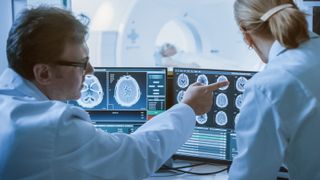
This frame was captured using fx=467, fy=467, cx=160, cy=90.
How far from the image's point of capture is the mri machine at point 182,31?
10.1ft

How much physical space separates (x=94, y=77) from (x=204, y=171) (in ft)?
2.00

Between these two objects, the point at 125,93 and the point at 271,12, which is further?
the point at 125,93

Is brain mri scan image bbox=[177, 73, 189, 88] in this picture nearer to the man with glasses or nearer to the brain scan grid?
the brain scan grid

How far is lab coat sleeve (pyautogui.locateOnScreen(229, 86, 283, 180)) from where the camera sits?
4.17 ft

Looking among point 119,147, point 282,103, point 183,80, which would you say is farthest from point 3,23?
point 282,103

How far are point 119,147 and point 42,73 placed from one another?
285 millimetres

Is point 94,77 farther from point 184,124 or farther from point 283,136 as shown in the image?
point 283,136

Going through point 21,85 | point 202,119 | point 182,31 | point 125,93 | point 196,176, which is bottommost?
point 196,176

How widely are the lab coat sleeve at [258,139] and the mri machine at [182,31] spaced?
1758mm

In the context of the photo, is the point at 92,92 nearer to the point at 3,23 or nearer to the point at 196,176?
the point at 196,176

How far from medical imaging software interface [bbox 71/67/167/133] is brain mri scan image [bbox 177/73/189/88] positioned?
2.4 inches

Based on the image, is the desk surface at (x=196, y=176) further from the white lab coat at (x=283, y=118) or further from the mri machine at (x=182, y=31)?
the mri machine at (x=182, y=31)

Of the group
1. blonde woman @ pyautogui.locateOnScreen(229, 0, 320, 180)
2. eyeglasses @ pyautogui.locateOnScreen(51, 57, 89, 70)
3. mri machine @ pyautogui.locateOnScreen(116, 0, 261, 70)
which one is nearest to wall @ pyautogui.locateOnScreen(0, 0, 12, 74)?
mri machine @ pyautogui.locateOnScreen(116, 0, 261, 70)

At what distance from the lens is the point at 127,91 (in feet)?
6.46
